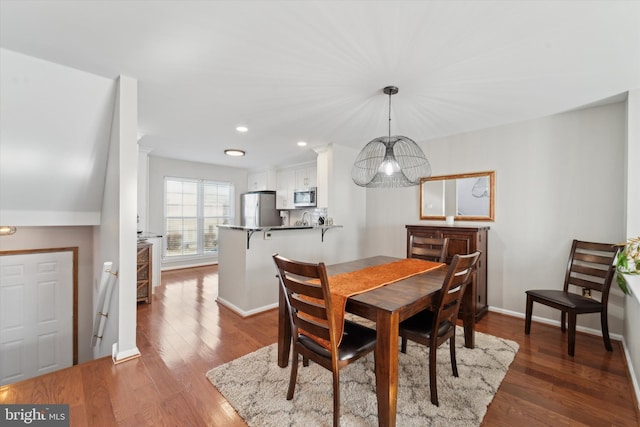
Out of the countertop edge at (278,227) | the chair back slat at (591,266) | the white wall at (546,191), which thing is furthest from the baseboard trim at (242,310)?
the chair back slat at (591,266)

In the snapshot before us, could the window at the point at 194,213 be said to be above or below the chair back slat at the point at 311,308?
above

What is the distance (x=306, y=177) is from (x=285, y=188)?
73cm

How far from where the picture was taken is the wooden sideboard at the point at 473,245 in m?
3.16

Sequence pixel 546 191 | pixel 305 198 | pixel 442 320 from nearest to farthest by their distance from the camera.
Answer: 1. pixel 442 320
2. pixel 546 191
3. pixel 305 198

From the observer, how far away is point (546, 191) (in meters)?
3.07

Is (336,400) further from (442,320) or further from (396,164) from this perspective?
(396,164)

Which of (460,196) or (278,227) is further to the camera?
(460,196)

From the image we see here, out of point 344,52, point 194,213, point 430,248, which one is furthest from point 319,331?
point 194,213

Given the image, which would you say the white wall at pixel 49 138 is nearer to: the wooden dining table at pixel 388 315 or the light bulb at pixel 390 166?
the wooden dining table at pixel 388 315

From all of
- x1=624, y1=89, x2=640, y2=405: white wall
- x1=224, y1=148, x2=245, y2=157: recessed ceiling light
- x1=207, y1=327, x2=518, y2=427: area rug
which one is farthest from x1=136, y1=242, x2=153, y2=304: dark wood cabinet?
x1=624, y1=89, x2=640, y2=405: white wall

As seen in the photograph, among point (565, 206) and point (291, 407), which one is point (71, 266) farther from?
point (565, 206)

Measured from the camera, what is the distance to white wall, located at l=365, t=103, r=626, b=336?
8.95 ft

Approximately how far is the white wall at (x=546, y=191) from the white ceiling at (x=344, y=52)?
1.04 ft

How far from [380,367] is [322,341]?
36 centimetres
